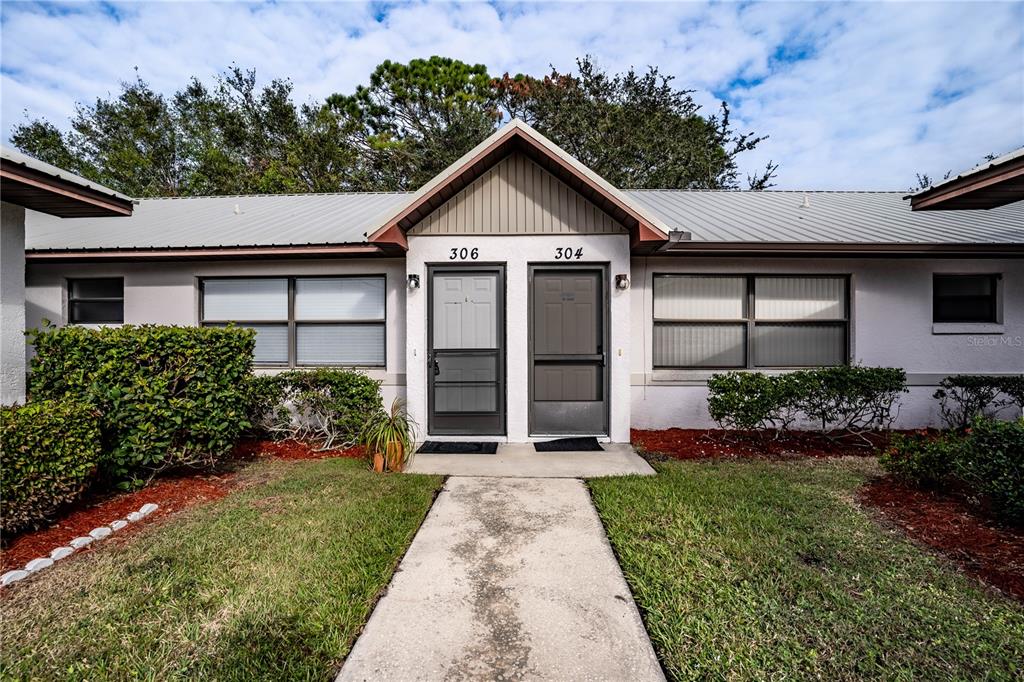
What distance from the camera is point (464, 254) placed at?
6344 millimetres

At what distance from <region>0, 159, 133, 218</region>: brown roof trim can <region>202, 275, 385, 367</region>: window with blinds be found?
7.46 feet

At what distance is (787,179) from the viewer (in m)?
20.4

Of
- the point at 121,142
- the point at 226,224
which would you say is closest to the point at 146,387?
the point at 226,224

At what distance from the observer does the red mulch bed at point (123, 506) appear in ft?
11.0

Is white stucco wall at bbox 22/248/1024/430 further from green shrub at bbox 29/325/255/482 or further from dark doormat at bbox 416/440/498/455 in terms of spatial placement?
green shrub at bbox 29/325/255/482

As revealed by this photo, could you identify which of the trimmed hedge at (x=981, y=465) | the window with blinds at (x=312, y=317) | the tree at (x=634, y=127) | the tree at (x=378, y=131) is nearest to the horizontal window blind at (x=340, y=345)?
the window with blinds at (x=312, y=317)

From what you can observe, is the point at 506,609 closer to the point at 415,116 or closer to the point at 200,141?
the point at 415,116

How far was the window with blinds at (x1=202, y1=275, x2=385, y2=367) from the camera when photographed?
7.33 meters

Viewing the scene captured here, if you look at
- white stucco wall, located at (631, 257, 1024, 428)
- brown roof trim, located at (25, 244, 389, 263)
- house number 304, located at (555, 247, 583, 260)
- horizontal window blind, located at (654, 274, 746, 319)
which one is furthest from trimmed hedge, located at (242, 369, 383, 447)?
horizontal window blind, located at (654, 274, 746, 319)

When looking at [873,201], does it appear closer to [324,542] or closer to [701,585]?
[701,585]

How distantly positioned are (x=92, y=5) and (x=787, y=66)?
14213 mm

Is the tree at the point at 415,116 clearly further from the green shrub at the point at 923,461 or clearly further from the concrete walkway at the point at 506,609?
the green shrub at the point at 923,461

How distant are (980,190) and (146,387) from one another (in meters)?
9.36

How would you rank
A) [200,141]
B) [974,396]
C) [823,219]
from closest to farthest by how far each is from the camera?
[974,396] < [823,219] < [200,141]
